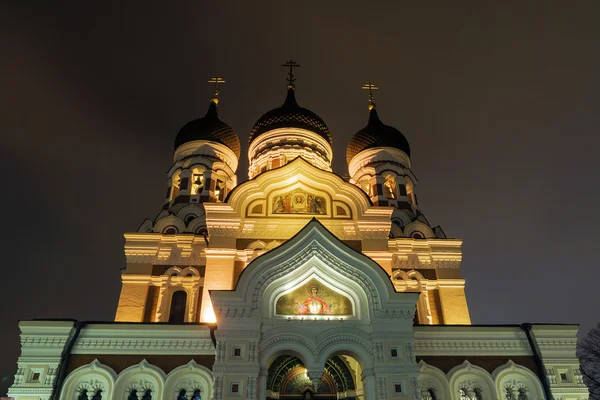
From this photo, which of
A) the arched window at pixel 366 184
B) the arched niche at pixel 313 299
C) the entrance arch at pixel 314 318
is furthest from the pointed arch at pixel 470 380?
→ the arched window at pixel 366 184

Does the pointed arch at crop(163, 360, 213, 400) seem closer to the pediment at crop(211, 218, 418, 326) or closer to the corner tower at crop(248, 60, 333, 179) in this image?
the pediment at crop(211, 218, 418, 326)

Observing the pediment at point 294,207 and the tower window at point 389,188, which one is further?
the tower window at point 389,188

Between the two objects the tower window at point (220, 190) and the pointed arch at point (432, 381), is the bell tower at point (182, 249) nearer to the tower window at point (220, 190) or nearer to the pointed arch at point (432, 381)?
the tower window at point (220, 190)

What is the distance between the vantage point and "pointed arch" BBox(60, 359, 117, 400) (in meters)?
10.9

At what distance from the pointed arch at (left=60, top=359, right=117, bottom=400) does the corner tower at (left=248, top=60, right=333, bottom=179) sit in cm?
1216

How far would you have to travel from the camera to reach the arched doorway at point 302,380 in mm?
12508

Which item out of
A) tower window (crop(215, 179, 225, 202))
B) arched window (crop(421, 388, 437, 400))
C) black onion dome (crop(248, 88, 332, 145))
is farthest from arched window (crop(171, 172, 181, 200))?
arched window (crop(421, 388, 437, 400))

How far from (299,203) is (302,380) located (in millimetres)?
5131

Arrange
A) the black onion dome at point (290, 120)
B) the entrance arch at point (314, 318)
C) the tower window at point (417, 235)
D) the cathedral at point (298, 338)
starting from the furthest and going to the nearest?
the black onion dome at point (290, 120) < the tower window at point (417, 235) < the cathedral at point (298, 338) < the entrance arch at point (314, 318)

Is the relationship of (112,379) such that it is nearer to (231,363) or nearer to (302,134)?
(231,363)

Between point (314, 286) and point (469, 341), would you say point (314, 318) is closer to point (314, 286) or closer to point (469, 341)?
point (314, 286)

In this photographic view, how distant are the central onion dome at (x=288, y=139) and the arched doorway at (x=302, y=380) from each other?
34.8 ft

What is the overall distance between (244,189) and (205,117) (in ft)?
32.0

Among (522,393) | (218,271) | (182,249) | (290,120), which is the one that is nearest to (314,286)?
(218,271)
